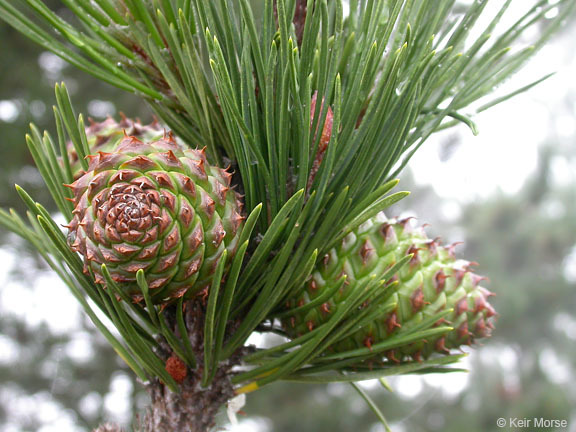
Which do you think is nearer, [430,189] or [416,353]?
[416,353]

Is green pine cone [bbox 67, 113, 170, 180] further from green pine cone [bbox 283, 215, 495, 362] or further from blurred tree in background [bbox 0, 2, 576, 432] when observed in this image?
blurred tree in background [bbox 0, 2, 576, 432]

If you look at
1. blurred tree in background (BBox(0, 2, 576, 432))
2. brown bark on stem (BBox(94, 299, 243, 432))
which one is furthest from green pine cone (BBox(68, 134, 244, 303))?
blurred tree in background (BBox(0, 2, 576, 432))

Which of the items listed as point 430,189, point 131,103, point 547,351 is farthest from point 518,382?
point 131,103

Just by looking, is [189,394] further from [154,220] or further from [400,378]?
[400,378]

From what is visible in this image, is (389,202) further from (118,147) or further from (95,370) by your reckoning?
(95,370)

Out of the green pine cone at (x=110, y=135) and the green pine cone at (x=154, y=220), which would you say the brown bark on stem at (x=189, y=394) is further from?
the green pine cone at (x=110, y=135)

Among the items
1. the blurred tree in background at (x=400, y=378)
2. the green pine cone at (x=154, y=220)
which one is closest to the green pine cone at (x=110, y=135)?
the green pine cone at (x=154, y=220)
